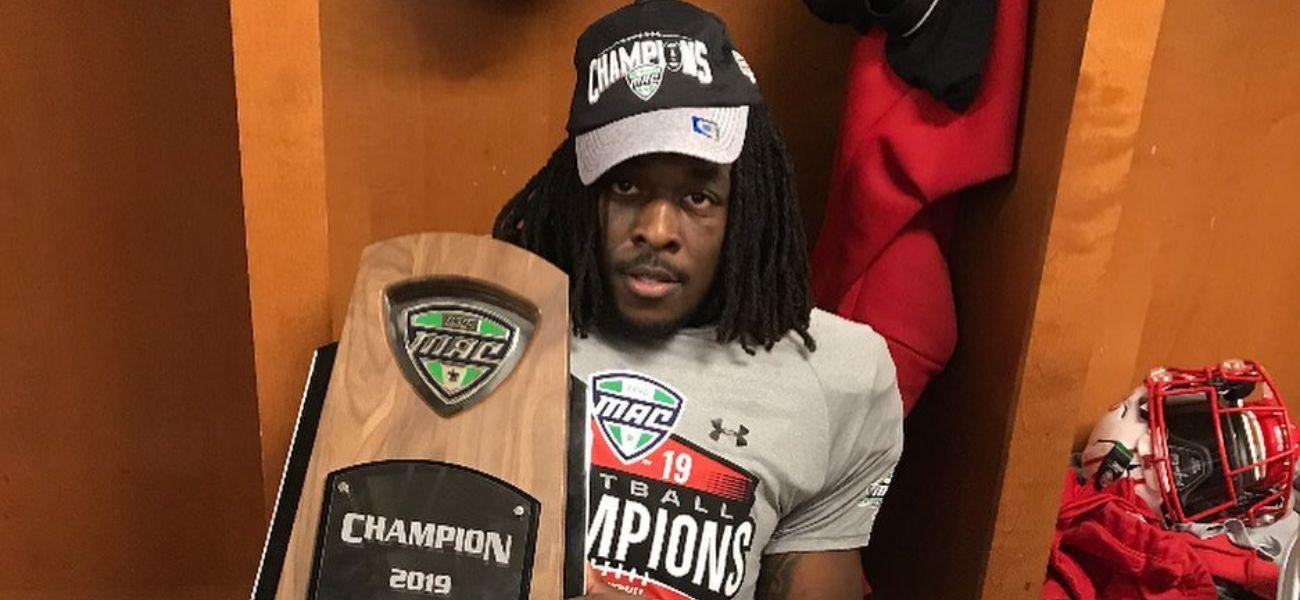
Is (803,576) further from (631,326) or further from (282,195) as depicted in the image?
(282,195)

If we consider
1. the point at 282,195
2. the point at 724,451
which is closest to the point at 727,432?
the point at 724,451

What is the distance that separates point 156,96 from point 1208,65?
110 cm

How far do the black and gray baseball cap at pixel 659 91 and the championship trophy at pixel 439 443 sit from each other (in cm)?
12

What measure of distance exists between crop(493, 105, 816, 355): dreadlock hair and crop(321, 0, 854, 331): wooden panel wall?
196mm

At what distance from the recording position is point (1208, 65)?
3.97 feet

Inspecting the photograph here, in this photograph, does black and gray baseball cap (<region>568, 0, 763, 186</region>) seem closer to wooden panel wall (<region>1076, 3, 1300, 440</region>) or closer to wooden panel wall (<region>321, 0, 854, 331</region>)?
wooden panel wall (<region>321, 0, 854, 331</region>)

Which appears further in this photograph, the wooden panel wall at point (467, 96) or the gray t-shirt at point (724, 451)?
the wooden panel wall at point (467, 96)

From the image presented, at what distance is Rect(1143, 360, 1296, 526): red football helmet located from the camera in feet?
3.90

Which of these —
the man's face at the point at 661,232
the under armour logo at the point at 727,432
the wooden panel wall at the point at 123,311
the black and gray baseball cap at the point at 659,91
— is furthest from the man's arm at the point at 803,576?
the wooden panel wall at the point at 123,311

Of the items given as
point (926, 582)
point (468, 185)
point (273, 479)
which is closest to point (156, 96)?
point (468, 185)

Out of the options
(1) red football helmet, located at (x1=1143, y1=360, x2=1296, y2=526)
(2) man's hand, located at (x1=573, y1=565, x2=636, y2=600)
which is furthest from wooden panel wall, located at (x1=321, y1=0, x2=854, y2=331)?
(1) red football helmet, located at (x1=1143, y1=360, x2=1296, y2=526)

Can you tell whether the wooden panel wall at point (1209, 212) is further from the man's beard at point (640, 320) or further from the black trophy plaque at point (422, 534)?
the black trophy plaque at point (422, 534)

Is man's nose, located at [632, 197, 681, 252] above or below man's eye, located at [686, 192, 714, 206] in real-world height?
below

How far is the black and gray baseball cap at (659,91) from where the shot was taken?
85cm
